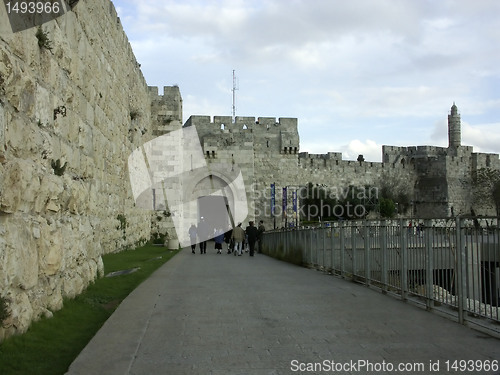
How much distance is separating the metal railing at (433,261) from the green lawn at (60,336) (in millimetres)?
3295

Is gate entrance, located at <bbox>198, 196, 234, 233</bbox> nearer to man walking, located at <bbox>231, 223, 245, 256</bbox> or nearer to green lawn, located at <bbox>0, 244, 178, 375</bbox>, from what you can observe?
man walking, located at <bbox>231, 223, 245, 256</bbox>

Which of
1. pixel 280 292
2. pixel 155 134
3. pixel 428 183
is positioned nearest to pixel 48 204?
pixel 280 292

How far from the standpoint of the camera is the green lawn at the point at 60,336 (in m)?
3.58

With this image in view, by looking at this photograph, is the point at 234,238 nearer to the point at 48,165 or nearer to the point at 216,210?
the point at 48,165

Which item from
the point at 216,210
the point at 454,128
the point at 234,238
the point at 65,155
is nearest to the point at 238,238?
the point at 234,238

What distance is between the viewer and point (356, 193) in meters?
46.7

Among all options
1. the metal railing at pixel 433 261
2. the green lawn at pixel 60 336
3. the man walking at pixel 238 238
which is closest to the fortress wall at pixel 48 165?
the green lawn at pixel 60 336

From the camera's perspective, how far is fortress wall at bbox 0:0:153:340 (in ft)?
12.9

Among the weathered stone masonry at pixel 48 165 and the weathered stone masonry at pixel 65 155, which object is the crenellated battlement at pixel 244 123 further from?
the weathered stone masonry at pixel 48 165

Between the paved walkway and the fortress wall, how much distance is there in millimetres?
641

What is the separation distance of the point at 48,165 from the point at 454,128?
210ft

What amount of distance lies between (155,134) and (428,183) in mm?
36853

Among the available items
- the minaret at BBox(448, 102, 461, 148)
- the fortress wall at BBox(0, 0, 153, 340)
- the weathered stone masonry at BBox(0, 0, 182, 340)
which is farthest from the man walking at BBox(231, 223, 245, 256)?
the minaret at BBox(448, 102, 461, 148)

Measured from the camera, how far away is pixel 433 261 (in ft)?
19.9
